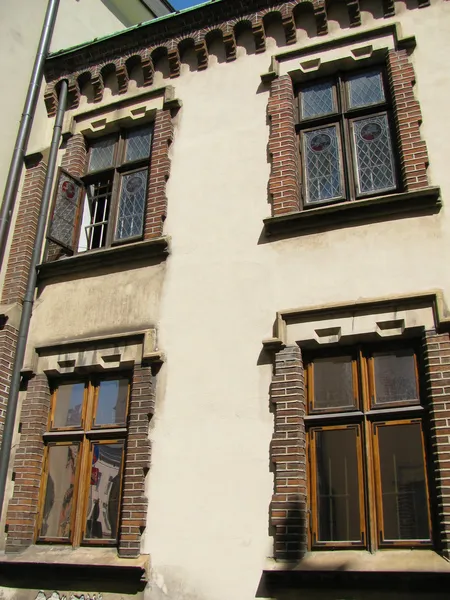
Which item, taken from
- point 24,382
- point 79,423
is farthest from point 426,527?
point 24,382

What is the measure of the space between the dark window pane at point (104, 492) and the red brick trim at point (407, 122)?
442cm

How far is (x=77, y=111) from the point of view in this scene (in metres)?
9.96

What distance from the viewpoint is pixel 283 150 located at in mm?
7945

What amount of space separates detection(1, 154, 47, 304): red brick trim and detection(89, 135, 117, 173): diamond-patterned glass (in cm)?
72

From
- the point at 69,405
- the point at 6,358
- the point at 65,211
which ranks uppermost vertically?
the point at 65,211

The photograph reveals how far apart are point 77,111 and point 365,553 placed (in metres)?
7.50

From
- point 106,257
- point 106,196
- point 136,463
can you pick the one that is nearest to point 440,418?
point 136,463

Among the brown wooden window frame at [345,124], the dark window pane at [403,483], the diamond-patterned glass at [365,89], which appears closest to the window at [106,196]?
the brown wooden window frame at [345,124]

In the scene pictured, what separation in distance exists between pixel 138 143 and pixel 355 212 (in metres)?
3.72

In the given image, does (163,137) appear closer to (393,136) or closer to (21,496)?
(393,136)

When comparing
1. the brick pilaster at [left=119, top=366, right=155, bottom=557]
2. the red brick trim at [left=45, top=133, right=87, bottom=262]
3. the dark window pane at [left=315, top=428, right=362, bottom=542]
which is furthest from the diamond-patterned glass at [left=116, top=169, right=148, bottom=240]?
the dark window pane at [left=315, top=428, right=362, bottom=542]

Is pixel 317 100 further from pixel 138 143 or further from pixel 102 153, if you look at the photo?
pixel 102 153

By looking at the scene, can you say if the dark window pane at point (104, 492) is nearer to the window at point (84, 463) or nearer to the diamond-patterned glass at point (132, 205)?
the window at point (84, 463)

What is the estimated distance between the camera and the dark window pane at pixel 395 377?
6.35 meters
